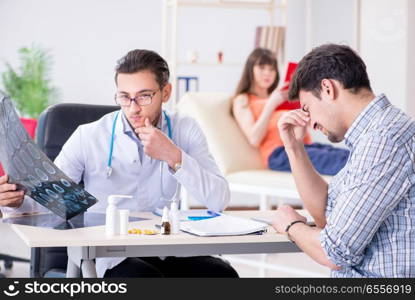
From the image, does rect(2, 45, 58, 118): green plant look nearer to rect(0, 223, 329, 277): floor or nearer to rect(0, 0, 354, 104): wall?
rect(0, 0, 354, 104): wall

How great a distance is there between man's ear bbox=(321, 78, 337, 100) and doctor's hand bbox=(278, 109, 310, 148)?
15 centimetres

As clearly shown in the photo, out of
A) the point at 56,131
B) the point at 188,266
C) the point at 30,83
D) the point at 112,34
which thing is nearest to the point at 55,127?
the point at 56,131

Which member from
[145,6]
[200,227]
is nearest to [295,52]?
[145,6]

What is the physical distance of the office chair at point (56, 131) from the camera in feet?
8.69

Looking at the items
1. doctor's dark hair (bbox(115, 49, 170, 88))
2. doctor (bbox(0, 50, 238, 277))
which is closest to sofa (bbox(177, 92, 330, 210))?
doctor (bbox(0, 50, 238, 277))

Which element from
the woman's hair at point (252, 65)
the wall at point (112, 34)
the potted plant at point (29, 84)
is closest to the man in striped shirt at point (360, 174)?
the woman's hair at point (252, 65)

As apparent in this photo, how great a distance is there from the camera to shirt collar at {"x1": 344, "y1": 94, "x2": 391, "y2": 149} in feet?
6.04

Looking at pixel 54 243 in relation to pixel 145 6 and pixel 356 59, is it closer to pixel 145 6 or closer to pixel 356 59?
pixel 356 59

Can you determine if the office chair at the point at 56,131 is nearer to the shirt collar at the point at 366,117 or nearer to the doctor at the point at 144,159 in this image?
the doctor at the point at 144,159

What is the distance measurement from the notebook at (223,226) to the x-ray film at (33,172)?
294mm

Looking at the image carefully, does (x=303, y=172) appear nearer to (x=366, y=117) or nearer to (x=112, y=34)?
(x=366, y=117)

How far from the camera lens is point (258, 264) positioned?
425cm

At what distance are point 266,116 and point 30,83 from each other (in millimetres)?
2584

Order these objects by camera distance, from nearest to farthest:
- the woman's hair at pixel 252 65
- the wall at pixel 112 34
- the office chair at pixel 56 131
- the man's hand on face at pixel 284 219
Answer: the man's hand on face at pixel 284 219
the office chair at pixel 56 131
the woman's hair at pixel 252 65
the wall at pixel 112 34
